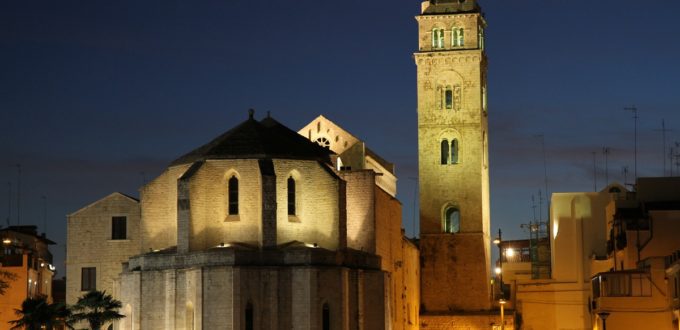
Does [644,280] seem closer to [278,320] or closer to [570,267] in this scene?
[278,320]

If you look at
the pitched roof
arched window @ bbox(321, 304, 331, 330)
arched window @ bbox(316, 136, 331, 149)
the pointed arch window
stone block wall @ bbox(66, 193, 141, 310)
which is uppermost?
arched window @ bbox(316, 136, 331, 149)

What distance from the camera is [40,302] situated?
61062 mm

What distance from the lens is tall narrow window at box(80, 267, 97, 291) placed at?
2763 inches

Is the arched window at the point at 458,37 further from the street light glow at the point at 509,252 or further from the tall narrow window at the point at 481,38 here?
the street light glow at the point at 509,252

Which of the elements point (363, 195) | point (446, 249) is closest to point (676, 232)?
point (363, 195)

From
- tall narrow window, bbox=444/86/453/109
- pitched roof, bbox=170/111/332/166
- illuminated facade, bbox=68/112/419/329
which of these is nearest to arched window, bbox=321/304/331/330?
illuminated facade, bbox=68/112/419/329

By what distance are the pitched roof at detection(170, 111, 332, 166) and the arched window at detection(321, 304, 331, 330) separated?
316 inches

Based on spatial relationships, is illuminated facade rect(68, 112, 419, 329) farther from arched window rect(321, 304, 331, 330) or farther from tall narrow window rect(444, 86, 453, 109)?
tall narrow window rect(444, 86, 453, 109)

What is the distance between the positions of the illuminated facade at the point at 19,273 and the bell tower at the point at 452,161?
22951 millimetres

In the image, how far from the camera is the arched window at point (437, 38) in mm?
83750

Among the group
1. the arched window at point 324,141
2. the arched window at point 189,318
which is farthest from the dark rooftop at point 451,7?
the arched window at point 189,318

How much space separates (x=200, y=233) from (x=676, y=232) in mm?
22211

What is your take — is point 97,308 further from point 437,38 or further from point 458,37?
point 458,37

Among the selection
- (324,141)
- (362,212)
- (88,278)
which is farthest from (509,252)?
(88,278)
